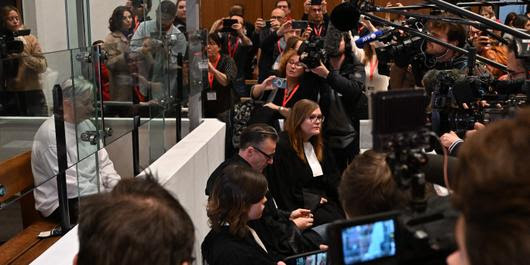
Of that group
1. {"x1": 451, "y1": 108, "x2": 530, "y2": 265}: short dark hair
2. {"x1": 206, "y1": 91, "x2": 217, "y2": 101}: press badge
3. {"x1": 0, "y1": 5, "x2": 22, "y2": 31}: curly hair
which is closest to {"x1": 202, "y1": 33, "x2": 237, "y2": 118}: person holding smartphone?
{"x1": 206, "y1": 91, "x2": 217, "y2": 101}: press badge

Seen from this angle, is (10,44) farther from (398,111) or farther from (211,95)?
(398,111)

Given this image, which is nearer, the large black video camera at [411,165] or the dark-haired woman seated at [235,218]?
the large black video camera at [411,165]

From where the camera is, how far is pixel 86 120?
2977 millimetres

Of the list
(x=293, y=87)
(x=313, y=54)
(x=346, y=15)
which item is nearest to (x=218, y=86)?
(x=293, y=87)

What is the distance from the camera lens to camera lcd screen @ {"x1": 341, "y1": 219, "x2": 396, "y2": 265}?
1073 millimetres

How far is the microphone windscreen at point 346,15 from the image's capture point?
234cm

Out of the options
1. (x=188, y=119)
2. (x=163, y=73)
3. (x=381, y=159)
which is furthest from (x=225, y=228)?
(x=188, y=119)

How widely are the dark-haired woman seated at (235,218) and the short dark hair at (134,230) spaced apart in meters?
1.18

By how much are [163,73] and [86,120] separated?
132cm

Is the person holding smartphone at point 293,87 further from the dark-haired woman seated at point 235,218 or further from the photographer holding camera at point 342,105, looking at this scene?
the dark-haired woman seated at point 235,218

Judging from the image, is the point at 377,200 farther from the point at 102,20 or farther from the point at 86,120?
the point at 102,20

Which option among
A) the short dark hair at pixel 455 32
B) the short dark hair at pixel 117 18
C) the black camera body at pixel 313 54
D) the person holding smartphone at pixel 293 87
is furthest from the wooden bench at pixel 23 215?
the short dark hair at pixel 455 32

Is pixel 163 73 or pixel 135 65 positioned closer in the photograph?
pixel 135 65

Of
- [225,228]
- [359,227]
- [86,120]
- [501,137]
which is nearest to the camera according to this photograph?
[501,137]
